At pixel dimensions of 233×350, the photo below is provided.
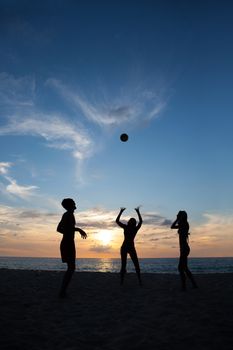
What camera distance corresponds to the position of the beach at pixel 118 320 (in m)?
4.38

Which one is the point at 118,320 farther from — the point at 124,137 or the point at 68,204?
the point at 124,137

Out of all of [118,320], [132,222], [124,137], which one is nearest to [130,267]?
[124,137]

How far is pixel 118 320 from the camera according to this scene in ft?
18.8

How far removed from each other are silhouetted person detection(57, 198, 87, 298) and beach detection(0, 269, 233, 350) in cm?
64

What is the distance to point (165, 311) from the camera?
20.6 feet

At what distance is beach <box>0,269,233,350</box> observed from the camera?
4.38 metres

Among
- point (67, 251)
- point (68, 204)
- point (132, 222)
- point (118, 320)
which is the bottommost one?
point (118, 320)

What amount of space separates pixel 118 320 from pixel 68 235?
2.69m

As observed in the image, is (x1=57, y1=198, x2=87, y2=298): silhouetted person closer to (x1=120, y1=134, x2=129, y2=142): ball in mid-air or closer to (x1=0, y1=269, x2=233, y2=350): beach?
(x1=0, y1=269, x2=233, y2=350): beach

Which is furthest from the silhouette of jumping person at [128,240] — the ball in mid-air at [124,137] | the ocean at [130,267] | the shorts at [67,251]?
the ocean at [130,267]

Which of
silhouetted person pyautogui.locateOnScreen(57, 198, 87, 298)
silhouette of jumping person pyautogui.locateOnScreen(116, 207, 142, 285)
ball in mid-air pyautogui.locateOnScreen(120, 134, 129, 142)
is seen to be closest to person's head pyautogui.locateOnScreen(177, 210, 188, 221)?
silhouette of jumping person pyautogui.locateOnScreen(116, 207, 142, 285)

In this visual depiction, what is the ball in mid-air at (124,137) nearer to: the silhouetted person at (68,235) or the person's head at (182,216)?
the person's head at (182,216)

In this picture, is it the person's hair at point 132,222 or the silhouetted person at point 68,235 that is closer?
the silhouetted person at point 68,235

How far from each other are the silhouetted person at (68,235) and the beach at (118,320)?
0.64 m
